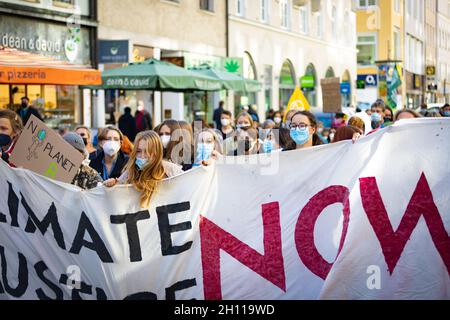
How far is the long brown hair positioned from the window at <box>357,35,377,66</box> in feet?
176

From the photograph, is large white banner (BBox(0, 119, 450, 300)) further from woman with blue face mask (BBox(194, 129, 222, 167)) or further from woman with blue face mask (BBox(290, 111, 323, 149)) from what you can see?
woman with blue face mask (BBox(194, 129, 222, 167))

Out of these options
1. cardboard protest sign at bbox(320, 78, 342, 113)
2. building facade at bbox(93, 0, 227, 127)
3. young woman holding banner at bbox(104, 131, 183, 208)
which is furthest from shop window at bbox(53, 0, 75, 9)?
young woman holding banner at bbox(104, 131, 183, 208)

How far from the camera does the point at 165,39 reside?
90.9ft

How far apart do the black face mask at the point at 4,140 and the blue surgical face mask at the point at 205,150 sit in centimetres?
180

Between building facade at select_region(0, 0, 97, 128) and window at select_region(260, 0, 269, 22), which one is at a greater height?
window at select_region(260, 0, 269, 22)

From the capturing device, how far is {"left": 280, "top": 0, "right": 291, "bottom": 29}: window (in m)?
39.0

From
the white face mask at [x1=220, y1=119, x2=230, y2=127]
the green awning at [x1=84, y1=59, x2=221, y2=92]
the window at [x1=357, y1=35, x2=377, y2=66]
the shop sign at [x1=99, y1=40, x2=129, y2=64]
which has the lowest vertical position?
the white face mask at [x1=220, y1=119, x2=230, y2=127]

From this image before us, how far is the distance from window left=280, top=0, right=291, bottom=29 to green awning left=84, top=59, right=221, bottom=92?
2036 centimetres

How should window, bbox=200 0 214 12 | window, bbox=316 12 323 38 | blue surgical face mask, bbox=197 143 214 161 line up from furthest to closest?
1. window, bbox=316 12 323 38
2. window, bbox=200 0 214 12
3. blue surgical face mask, bbox=197 143 214 161

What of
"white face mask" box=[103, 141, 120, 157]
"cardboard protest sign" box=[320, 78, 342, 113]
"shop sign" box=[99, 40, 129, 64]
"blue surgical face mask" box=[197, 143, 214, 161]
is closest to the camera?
"blue surgical face mask" box=[197, 143, 214, 161]

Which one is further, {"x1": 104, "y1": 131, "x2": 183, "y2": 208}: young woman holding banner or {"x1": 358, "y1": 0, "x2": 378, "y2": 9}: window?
{"x1": 358, "y1": 0, "x2": 378, "y2": 9}: window

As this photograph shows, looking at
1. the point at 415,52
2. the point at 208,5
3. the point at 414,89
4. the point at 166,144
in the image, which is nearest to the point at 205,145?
the point at 166,144

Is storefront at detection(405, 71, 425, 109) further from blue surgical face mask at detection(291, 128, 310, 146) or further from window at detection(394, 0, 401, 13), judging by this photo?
blue surgical face mask at detection(291, 128, 310, 146)

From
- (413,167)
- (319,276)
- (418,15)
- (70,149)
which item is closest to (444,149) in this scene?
(413,167)
